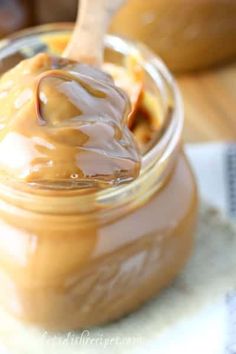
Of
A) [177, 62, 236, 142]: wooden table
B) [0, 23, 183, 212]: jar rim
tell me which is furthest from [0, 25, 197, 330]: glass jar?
[177, 62, 236, 142]: wooden table

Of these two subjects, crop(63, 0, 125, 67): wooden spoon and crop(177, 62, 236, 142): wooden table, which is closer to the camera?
crop(63, 0, 125, 67): wooden spoon

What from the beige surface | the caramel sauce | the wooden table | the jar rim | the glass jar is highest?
the caramel sauce

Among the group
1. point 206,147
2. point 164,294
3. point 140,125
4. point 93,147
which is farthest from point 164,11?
point 93,147

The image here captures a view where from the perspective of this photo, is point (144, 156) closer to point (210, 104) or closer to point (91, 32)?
point (91, 32)

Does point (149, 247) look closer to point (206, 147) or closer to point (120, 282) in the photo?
point (120, 282)

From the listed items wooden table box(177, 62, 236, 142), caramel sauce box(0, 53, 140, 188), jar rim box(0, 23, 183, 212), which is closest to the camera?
caramel sauce box(0, 53, 140, 188)

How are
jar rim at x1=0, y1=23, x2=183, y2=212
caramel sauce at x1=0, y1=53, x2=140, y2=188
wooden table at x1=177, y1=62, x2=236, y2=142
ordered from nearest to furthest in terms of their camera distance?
1. caramel sauce at x1=0, y1=53, x2=140, y2=188
2. jar rim at x1=0, y1=23, x2=183, y2=212
3. wooden table at x1=177, y1=62, x2=236, y2=142

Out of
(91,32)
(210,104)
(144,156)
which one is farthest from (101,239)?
(210,104)

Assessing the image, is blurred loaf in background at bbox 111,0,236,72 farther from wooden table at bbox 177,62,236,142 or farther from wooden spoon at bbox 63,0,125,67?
wooden spoon at bbox 63,0,125,67
